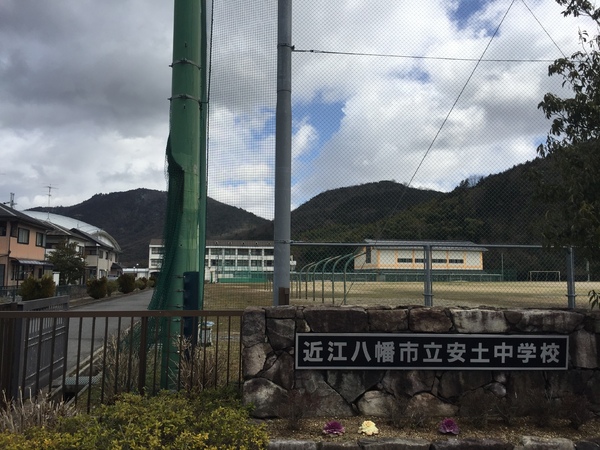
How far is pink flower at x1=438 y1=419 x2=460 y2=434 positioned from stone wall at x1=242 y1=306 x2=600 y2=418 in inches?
15.2

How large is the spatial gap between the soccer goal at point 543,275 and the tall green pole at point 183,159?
4.96 metres

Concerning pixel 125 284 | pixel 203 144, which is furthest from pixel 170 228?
pixel 125 284

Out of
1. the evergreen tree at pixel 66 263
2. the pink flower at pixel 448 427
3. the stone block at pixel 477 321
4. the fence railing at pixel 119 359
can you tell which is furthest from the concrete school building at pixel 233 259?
the evergreen tree at pixel 66 263

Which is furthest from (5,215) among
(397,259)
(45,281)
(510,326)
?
(510,326)

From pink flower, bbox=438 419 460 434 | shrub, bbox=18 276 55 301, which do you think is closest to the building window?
shrub, bbox=18 276 55 301

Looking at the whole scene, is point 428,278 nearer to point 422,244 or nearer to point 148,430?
point 422,244

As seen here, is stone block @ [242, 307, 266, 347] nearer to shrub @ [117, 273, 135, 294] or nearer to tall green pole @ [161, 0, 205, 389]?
tall green pole @ [161, 0, 205, 389]

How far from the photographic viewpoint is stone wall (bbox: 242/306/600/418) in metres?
5.11

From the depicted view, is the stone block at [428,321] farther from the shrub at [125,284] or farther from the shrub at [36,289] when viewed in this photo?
the shrub at [125,284]

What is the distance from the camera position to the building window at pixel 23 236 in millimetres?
40566

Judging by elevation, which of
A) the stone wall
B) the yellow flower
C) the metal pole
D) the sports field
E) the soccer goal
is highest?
the metal pole

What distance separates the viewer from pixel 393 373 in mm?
5215

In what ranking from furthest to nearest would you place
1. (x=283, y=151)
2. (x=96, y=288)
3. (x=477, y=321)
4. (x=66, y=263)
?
(x=66, y=263)
(x=96, y=288)
(x=283, y=151)
(x=477, y=321)

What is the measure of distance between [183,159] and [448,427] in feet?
15.2
